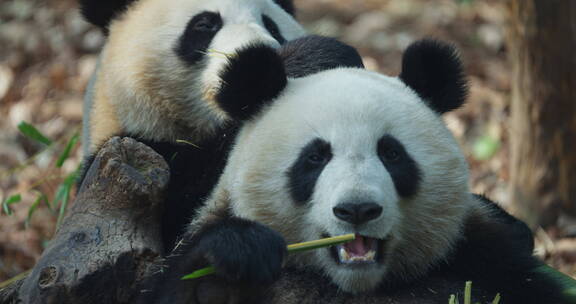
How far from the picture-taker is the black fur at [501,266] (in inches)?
132

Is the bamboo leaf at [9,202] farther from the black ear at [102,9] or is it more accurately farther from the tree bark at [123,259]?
the black ear at [102,9]

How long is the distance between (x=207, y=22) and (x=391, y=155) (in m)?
1.99

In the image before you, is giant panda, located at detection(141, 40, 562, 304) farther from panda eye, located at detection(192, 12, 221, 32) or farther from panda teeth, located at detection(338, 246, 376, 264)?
panda eye, located at detection(192, 12, 221, 32)

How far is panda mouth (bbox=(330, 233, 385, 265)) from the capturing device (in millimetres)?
3068

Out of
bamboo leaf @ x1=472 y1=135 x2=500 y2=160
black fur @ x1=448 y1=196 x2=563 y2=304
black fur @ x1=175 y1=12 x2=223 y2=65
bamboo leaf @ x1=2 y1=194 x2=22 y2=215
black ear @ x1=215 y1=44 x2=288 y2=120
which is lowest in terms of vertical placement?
bamboo leaf @ x1=472 y1=135 x2=500 y2=160

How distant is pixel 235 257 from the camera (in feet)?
9.48

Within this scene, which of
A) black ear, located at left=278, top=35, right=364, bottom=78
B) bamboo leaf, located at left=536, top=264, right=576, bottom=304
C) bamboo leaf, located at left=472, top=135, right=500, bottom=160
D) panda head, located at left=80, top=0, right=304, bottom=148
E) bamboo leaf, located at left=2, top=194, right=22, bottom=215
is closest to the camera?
bamboo leaf, located at left=536, top=264, right=576, bottom=304

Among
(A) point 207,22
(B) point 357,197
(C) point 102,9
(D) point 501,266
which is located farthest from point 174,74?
(D) point 501,266

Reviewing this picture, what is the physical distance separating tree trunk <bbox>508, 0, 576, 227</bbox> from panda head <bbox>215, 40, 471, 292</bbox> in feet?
10.4

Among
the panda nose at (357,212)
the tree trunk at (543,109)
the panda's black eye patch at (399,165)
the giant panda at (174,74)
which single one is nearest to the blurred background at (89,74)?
the tree trunk at (543,109)

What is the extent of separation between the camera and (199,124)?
4.60 m

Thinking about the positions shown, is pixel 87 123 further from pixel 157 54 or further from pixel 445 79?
pixel 445 79

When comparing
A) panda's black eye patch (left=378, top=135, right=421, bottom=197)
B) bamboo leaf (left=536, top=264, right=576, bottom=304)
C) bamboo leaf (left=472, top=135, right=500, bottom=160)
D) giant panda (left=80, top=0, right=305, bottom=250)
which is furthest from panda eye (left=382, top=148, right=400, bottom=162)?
bamboo leaf (left=472, top=135, right=500, bottom=160)

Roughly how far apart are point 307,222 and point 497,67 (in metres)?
6.20
